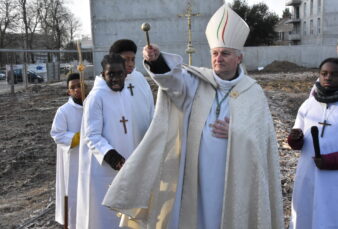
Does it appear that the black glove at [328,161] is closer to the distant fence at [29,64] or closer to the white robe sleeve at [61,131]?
the white robe sleeve at [61,131]

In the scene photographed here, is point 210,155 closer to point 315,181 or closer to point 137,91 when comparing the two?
point 315,181

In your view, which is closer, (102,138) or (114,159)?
(114,159)

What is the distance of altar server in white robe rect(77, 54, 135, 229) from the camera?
3.81 m

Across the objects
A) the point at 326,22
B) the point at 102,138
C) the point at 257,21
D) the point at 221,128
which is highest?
the point at 257,21

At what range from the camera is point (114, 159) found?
3.63m

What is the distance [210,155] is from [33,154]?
25.0 ft

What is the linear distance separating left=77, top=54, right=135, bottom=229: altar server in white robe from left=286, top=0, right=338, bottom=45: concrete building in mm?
47774

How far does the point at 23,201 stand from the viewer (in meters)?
6.65

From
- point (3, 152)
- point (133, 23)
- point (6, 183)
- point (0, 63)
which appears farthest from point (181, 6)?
point (6, 183)

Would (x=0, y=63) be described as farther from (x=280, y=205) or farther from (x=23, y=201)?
(x=280, y=205)

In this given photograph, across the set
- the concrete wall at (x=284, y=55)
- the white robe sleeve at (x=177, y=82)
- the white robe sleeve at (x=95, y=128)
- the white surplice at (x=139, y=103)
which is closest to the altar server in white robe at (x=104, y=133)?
the white robe sleeve at (x=95, y=128)

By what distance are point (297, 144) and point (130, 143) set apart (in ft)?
4.77

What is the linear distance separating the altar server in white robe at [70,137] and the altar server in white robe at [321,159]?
2.12 meters

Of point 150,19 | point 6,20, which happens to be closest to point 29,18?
point 6,20
